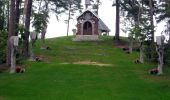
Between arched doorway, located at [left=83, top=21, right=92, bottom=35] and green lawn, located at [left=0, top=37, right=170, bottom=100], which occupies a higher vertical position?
A: arched doorway, located at [left=83, top=21, right=92, bottom=35]

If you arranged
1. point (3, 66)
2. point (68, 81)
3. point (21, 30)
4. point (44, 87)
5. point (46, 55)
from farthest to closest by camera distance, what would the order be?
1. point (46, 55)
2. point (21, 30)
3. point (3, 66)
4. point (68, 81)
5. point (44, 87)

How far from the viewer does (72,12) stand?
304ft

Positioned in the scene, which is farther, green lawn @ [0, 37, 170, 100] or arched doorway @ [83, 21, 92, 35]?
arched doorway @ [83, 21, 92, 35]

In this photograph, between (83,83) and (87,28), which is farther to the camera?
(87,28)

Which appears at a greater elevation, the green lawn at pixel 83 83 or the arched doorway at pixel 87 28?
the arched doorway at pixel 87 28

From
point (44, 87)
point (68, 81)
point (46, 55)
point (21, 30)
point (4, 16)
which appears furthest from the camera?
point (4, 16)

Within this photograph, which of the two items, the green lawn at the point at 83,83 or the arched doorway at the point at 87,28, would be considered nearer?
the green lawn at the point at 83,83

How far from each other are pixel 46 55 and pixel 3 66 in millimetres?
10127

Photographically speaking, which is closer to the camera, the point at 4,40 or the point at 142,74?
the point at 142,74

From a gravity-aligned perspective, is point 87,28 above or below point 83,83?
above

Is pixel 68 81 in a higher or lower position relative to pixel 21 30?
lower

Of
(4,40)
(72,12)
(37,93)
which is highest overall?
(72,12)

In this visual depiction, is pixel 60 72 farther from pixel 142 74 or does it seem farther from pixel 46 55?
pixel 46 55

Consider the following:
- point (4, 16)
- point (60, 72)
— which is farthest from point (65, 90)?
point (4, 16)
